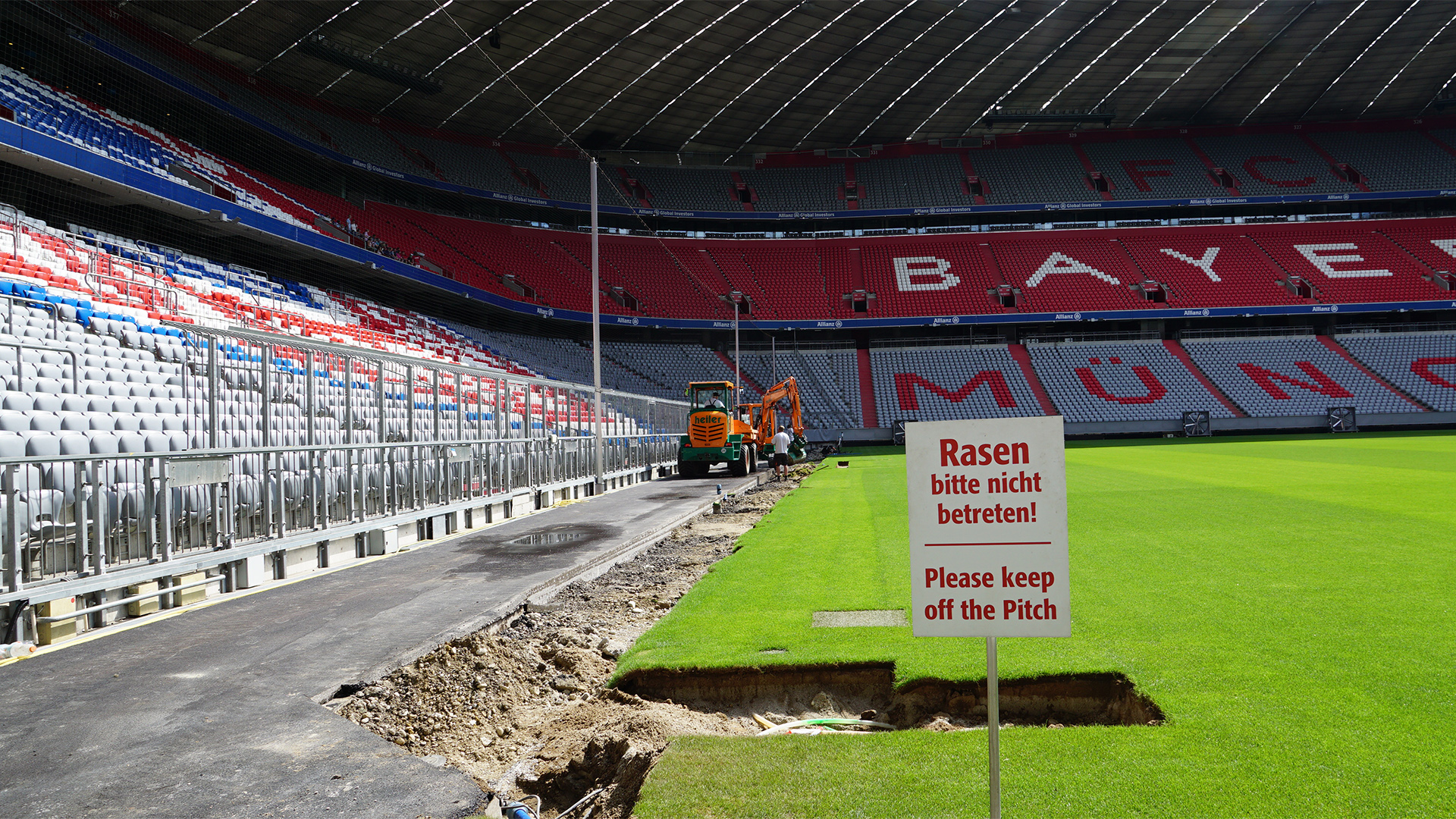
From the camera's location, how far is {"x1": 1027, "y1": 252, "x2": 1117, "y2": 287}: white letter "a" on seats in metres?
51.1

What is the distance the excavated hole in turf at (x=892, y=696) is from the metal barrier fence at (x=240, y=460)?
5528mm

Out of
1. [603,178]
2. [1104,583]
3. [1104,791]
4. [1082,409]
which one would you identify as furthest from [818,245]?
[1104,791]

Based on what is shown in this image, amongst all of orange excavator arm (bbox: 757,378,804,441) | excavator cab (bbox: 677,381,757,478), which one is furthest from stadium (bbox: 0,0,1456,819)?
orange excavator arm (bbox: 757,378,804,441)

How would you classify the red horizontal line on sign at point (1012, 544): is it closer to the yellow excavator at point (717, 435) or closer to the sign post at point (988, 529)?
the sign post at point (988, 529)

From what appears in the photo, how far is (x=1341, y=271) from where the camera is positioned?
163 ft

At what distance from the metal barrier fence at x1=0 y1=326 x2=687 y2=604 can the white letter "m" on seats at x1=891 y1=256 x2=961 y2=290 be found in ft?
128

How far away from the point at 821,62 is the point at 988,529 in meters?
42.9

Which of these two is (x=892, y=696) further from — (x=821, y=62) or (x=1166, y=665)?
(x=821, y=62)

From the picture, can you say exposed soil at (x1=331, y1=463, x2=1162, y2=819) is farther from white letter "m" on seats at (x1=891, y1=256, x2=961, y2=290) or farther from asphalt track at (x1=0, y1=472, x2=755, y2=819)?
white letter "m" on seats at (x1=891, y1=256, x2=961, y2=290)

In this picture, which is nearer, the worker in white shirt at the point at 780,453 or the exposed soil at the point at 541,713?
the exposed soil at the point at 541,713

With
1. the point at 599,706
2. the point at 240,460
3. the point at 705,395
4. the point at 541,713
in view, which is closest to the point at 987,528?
the point at 599,706

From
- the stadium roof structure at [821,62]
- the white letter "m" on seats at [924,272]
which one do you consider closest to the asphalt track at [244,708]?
the stadium roof structure at [821,62]

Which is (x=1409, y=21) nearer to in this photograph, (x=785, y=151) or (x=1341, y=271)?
(x=1341, y=271)

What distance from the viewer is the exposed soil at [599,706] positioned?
4137mm
